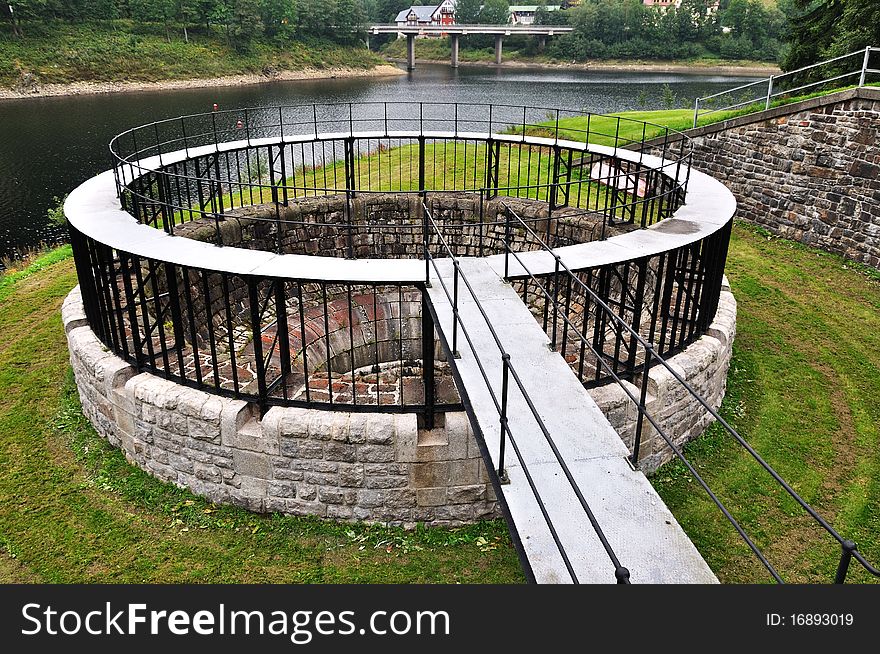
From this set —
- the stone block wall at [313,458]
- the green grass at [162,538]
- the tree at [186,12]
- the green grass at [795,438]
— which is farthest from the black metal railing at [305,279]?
the tree at [186,12]

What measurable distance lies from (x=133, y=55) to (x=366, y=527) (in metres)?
61.8

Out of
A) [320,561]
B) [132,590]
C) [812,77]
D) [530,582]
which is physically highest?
[812,77]

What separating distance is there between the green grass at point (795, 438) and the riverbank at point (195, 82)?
53.3 m

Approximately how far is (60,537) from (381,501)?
3400 mm

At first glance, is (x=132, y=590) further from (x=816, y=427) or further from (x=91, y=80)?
(x=91, y=80)

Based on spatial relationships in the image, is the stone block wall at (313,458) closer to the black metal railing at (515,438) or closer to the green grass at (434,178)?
the black metal railing at (515,438)

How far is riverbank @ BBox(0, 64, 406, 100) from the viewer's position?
166 feet

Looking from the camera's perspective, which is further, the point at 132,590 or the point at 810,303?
the point at 810,303

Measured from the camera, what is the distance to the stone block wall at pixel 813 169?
15.2 meters

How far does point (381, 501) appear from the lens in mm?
7438

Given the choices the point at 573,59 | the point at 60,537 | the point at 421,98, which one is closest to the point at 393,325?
the point at 60,537

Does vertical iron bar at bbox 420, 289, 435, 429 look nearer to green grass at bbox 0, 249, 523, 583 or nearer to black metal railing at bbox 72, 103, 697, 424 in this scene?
black metal railing at bbox 72, 103, 697, 424

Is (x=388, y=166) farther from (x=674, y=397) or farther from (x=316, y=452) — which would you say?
(x=316, y=452)

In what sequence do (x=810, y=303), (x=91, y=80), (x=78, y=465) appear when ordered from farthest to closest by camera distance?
(x=91, y=80), (x=810, y=303), (x=78, y=465)
